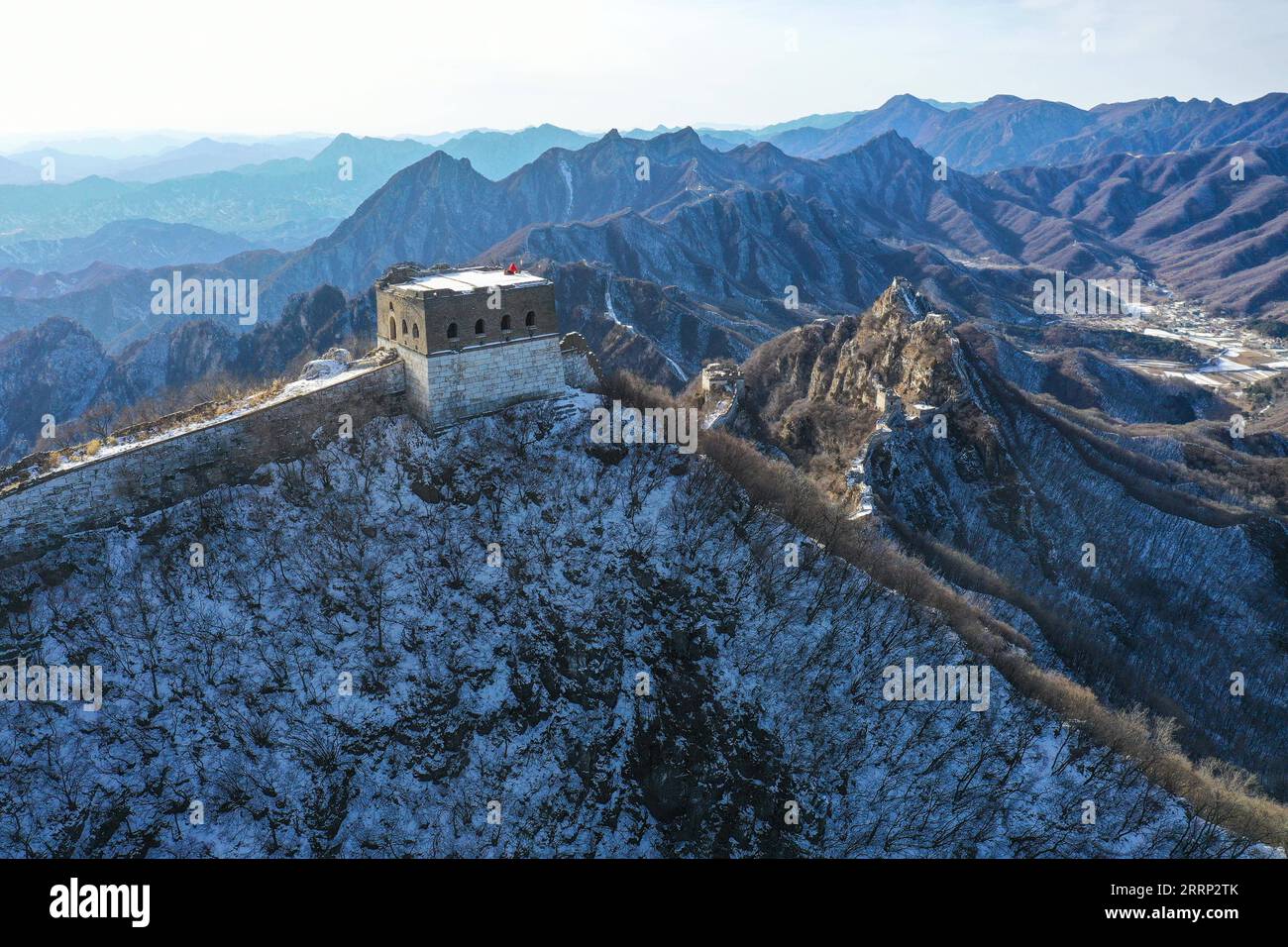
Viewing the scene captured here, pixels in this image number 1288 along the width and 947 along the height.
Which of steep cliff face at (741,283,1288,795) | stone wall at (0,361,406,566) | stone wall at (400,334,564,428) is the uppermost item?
stone wall at (400,334,564,428)

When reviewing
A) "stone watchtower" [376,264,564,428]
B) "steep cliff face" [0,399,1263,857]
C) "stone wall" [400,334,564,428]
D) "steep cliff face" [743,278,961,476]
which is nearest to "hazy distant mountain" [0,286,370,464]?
"steep cliff face" [743,278,961,476]

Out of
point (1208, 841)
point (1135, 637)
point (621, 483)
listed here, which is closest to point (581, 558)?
point (621, 483)

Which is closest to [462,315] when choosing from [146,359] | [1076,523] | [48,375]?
[1076,523]

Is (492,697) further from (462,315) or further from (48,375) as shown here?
(48,375)

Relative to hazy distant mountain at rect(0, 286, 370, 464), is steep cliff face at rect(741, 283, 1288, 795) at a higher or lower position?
lower

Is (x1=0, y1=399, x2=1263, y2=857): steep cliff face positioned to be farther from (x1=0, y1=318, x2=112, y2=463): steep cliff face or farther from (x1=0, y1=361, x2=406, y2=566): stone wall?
(x1=0, y1=318, x2=112, y2=463): steep cliff face

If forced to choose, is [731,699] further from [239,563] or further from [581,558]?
[239,563]

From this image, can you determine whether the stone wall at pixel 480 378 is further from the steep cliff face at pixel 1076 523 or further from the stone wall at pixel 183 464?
the steep cliff face at pixel 1076 523
